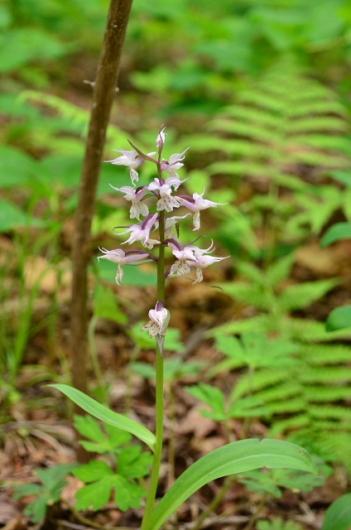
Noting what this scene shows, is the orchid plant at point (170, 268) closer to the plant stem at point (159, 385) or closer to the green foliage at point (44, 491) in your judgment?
the plant stem at point (159, 385)

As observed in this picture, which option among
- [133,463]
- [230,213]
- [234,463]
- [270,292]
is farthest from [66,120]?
[234,463]

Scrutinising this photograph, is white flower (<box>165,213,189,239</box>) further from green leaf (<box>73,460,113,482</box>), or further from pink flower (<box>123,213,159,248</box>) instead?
green leaf (<box>73,460,113,482</box>)

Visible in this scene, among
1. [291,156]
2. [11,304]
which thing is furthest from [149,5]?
[11,304]

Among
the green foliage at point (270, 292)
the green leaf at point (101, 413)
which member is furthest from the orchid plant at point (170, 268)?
the green foliage at point (270, 292)

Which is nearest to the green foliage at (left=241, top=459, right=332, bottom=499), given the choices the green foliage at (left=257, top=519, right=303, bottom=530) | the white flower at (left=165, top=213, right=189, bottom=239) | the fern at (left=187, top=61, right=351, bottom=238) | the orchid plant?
the green foliage at (left=257, top=519, right=303, bottom=530)

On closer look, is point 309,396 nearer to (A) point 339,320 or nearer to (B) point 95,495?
(A) point 339,320

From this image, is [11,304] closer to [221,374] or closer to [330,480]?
[221,374]

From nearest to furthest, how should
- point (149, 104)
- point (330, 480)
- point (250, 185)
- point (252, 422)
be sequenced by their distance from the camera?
point (330, 480) < point (252, 422) < point (250, 185) < point (149, 104)

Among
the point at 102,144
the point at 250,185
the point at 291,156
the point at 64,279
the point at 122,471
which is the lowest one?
the point at 122,471

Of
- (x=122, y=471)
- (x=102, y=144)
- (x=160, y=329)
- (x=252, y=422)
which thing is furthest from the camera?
(x=252, y=422)
